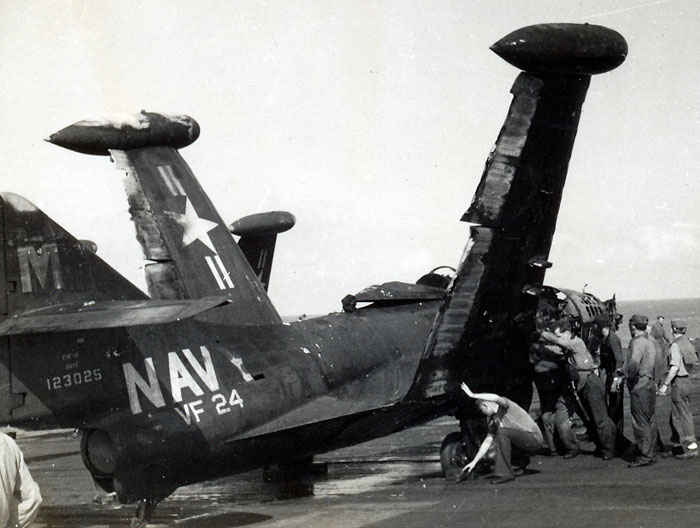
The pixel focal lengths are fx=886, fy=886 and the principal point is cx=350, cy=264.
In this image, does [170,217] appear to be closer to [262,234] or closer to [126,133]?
[126,133]

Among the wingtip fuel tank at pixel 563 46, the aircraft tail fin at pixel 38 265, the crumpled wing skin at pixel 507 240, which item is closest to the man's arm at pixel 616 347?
the crumpled wing skin at pixel 507 240

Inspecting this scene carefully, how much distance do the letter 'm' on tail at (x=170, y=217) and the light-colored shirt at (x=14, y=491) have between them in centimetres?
539

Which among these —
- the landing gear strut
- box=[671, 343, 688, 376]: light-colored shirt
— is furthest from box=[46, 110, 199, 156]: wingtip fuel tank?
box=[671, 343, 688, 376]: light-colored shirt

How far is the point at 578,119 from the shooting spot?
1120 centimetres

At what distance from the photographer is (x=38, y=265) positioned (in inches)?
359

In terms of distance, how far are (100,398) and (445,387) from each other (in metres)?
4.44

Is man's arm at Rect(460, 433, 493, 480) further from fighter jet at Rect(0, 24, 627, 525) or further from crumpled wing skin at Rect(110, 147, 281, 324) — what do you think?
crumpled wing skin at Rect(110, 147, 281, 324)

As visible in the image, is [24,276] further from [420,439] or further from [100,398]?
[420,439]

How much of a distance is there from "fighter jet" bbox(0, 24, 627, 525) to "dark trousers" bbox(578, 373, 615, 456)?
889mm

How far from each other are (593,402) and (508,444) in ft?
5.19

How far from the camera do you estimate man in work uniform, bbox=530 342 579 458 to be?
12461 mm

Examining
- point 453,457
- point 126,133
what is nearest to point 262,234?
point 126,133

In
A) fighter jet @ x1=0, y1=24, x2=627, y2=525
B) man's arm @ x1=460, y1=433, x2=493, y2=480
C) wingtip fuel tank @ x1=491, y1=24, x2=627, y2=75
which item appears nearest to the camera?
fighter jet @ x1=0, y1=24, x2=627, y2=525

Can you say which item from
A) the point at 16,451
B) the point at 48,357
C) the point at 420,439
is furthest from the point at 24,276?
the point at 420,439
